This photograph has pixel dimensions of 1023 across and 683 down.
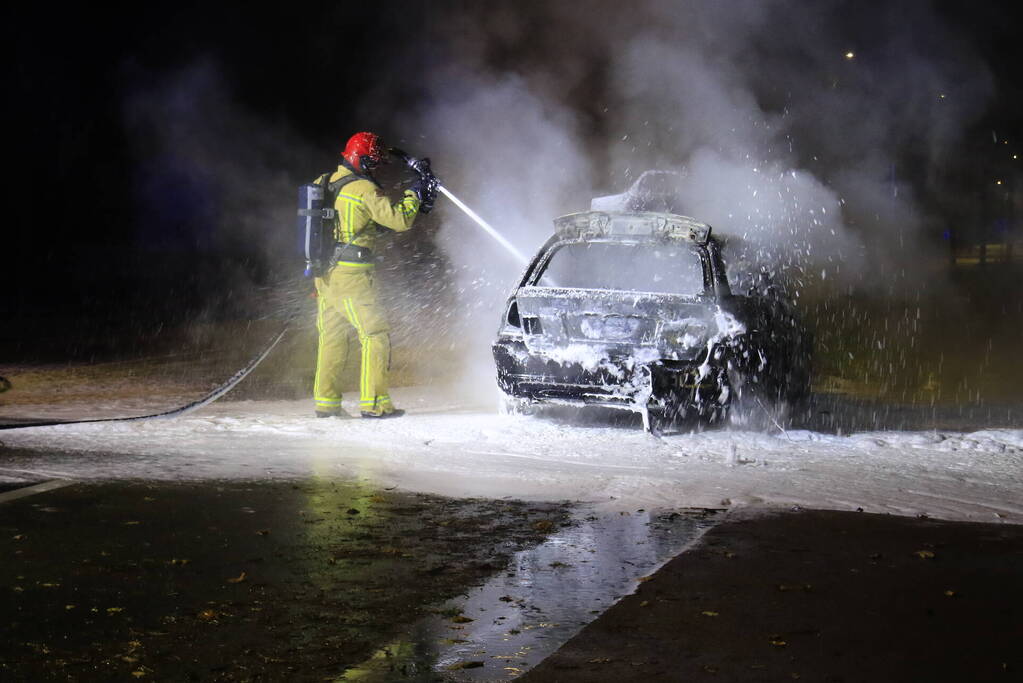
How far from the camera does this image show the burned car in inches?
318

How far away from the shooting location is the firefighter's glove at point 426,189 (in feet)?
30.3

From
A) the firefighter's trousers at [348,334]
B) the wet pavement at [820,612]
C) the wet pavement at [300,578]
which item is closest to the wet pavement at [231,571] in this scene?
the wet pavement at [300,578]

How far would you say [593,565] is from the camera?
Result: 16.1ft

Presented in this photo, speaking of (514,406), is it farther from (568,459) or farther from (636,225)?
(636,225)

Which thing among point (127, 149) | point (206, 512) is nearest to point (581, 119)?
point (206, 512)

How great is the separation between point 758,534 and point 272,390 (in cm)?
738

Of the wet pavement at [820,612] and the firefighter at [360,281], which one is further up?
the firefighter at [360,281]

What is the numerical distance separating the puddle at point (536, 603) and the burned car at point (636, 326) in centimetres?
228

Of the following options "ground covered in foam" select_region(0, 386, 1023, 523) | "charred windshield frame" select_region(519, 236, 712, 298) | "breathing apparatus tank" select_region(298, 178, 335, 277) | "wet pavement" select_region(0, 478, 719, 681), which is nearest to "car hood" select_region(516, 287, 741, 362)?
"charred windshield frame" select_region(519, 236, 712, 298)

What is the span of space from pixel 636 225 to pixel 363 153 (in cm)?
226

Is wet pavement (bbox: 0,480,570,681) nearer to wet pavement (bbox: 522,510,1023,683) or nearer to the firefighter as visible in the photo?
wet pavement (bbox: 522,510,1023,683)

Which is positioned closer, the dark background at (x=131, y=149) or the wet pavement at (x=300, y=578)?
the wet pavement at (x=300, y=578)

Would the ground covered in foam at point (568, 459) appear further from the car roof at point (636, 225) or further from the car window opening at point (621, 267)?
the car roof at point (636, 225)

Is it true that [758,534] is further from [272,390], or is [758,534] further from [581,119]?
[581,119]
